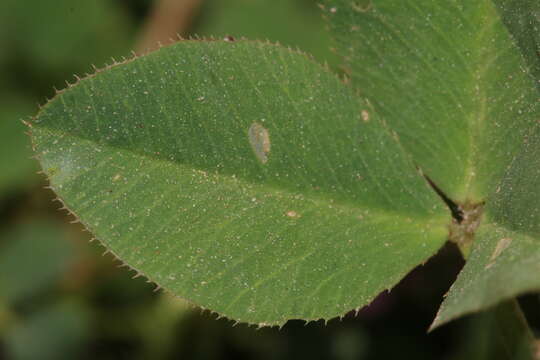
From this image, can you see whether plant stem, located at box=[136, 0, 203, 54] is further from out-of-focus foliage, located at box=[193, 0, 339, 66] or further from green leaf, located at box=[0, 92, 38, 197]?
green leaf, located at box=[0, 92, 38, 197]

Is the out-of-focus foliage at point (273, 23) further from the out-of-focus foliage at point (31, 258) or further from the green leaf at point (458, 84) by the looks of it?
the green leaf at point (458, 84)

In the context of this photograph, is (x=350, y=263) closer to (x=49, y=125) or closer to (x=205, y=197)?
(x=205, y=197)

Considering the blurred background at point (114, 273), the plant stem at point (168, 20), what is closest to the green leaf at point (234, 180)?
the blurred background at point (114, 273)

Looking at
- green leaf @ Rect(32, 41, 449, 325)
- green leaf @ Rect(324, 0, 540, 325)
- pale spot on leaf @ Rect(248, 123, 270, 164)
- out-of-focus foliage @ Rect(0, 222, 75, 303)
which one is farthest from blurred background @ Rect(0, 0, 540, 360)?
pale spot on leaf @ Rect(248, 123, 270, 164)

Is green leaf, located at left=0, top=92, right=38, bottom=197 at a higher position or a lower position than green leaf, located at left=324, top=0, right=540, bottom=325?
higher

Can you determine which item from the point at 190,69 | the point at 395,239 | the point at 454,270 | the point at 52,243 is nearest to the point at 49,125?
the point at 190,69

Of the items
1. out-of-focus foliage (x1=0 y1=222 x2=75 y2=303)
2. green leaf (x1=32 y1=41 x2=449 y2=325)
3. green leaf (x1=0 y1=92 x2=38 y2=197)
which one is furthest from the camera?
green leaf (x1=0 y1=92 x2=38 y2=197)

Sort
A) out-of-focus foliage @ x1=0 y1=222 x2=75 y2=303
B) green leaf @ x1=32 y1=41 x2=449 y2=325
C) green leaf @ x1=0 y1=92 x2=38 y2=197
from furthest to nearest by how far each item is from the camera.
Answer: green leaf @ x1=0 y1=92 x2=38 y2=197 → out-of-focus foliage @ x1=0 y1=222 x2=75 y2=303 → green leaf @ x1=32 y1=41 x2=449 y2=325

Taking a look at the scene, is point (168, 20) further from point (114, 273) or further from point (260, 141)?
point (260, 141)

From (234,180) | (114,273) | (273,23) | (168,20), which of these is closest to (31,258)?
(114,273)
